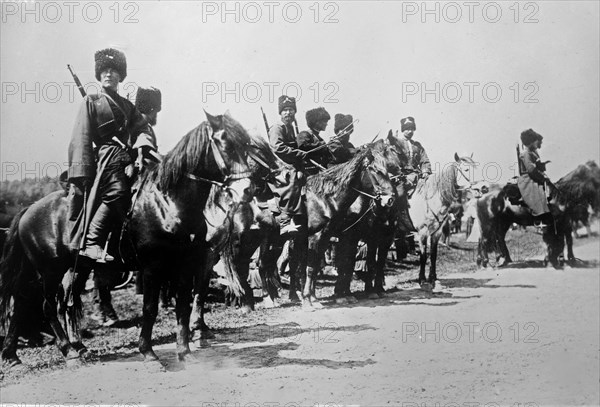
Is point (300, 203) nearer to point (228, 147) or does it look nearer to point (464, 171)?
point (228, 147)

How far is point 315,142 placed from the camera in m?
6.17

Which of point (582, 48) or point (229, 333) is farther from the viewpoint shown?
point (582, 48)

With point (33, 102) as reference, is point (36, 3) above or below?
above

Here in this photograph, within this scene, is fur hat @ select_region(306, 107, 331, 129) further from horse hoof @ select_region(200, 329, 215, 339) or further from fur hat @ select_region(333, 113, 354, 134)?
horse hoof @ select_region(200, 329, 215, 339)

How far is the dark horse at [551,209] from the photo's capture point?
603 cm

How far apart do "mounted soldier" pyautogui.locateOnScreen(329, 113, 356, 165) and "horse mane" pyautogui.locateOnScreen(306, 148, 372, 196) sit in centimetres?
10

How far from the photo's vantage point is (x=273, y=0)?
5680 millimetres

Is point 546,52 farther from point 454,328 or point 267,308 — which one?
point 267,308

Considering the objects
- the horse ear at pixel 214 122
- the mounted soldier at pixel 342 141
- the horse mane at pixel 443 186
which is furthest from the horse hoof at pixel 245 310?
the horse mane at pixel 443 186

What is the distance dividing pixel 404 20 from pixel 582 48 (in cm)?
188

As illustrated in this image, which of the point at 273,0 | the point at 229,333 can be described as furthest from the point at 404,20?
the point at 229,333

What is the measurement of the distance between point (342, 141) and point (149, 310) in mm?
2623

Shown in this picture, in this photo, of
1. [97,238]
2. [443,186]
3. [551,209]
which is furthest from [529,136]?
[97,238]

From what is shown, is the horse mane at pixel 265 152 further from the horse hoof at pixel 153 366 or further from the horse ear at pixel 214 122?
the horse hoof at pixel 153 366
